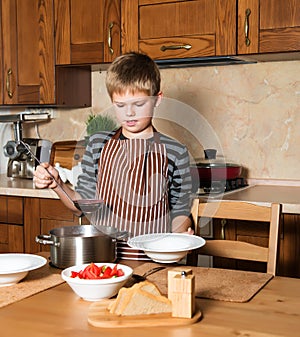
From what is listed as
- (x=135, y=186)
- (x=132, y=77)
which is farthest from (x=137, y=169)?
(x=132, y=77)

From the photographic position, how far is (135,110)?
5.82ft

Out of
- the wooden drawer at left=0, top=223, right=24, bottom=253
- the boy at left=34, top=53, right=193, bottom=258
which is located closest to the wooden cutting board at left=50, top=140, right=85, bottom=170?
the wooden drawer at left=0, top=223, right=24, bottom=253

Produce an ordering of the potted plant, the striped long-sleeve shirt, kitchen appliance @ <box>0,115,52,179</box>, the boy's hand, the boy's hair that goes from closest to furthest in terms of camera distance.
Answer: the boy's hand, the boy's hair, the striped long-sleeve shirt, the potted plant, kitchen appliance @ <box>0,115,52,179</box>

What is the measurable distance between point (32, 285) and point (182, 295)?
1.33ft

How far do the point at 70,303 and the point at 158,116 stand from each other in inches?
73.2

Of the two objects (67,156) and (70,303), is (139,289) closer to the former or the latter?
(70,303)

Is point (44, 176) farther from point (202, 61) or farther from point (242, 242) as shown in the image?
point (202, 61)

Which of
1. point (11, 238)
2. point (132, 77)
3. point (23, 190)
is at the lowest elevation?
point (11, 238)

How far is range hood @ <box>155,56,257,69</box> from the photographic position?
253 cm

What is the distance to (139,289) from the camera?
1.15 m

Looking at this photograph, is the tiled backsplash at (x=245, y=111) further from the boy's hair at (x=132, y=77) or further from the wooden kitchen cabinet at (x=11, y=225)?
the boy's hair at (x=132, y=77)

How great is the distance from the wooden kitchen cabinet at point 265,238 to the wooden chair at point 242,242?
498mm

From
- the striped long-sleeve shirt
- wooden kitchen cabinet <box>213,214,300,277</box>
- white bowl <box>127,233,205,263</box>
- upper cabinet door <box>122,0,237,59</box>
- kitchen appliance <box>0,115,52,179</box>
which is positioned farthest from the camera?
kitchen appliance <box>0,115,52,179</box>

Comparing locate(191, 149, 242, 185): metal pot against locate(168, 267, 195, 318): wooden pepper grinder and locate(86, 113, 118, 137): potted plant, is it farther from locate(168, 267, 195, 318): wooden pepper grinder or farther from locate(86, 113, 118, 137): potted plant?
locate(168, 267, 195, 318): wooden pepper grinder
